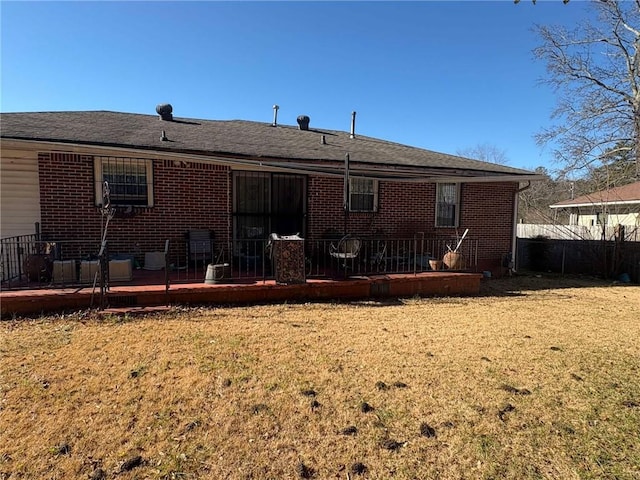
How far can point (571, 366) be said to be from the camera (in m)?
3.86

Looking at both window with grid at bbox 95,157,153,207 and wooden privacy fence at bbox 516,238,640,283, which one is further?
wooden privacy fence at bbox 516,238,640,283

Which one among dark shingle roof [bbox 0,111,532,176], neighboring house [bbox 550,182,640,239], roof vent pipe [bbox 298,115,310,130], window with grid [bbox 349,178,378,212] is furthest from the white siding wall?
neighboring house [bbox 550,182,640,239]

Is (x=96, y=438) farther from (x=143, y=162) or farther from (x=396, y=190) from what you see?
(x=396, y=190)

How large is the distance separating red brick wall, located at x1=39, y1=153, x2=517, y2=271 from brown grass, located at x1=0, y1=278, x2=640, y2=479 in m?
2.65

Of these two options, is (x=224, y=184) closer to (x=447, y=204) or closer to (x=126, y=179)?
(x=126, y=179)

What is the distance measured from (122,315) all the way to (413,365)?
395 centimetres

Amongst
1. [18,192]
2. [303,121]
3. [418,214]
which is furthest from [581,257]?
[18,192]

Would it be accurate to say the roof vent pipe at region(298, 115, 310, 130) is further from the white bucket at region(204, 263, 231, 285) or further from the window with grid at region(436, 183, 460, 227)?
the white bucket at region(204, 263, 231, 285)

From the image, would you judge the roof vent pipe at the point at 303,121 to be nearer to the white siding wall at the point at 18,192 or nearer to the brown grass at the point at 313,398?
the white siding wall at the point at 18,192

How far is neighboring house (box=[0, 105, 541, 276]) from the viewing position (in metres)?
6.68

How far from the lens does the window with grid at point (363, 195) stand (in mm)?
9211

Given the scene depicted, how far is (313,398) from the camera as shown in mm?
3094

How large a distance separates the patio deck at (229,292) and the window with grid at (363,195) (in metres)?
2.54

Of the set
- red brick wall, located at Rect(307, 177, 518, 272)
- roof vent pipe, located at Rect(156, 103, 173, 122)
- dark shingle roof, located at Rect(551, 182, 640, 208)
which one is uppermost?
roof vent pipe, located at Rect(156, 103, 173, 122)
